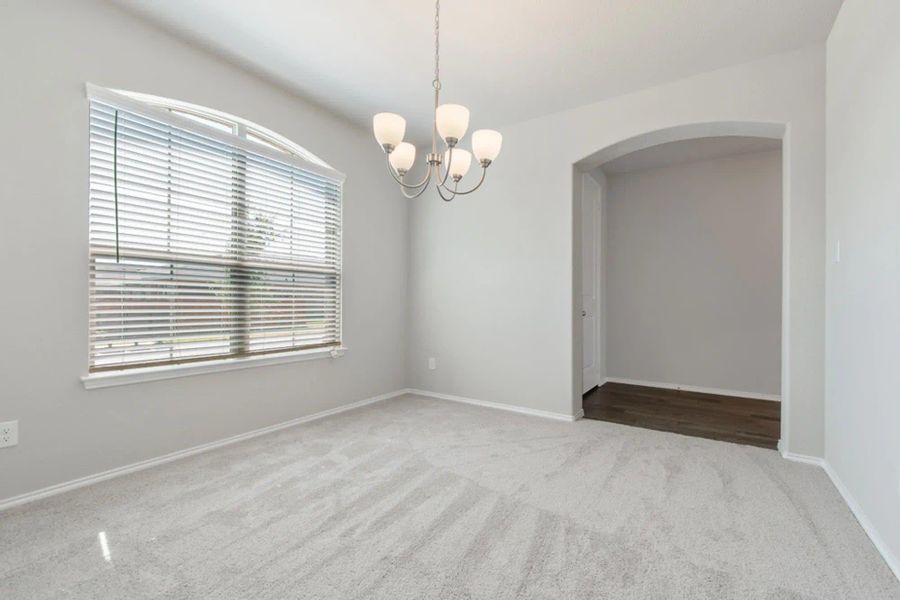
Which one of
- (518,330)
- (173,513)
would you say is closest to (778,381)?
(518,330)

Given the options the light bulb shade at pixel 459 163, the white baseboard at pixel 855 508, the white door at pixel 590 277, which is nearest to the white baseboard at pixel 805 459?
the white baseboard at pixel 855 508

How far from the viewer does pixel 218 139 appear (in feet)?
9.48

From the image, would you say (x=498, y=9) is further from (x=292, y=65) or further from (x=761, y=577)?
(x=761, y=577)

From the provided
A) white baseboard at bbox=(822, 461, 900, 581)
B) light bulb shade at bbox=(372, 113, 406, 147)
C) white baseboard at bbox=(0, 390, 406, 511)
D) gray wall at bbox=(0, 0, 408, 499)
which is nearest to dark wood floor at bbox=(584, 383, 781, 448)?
white baseboard at bbox=(822, 461, 900, 581)

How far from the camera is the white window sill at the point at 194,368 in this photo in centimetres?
233

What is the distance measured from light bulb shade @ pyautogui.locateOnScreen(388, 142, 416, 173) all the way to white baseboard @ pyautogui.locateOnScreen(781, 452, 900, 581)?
2.69 metres

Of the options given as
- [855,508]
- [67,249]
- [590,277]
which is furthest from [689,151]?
[67,249]

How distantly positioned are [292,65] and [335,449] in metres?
2.74

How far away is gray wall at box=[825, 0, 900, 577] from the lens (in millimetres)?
1647

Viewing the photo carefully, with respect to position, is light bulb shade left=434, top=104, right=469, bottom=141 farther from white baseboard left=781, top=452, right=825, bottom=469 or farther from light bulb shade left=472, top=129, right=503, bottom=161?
white baseboard left=781, top=452, right=825, bottom=469

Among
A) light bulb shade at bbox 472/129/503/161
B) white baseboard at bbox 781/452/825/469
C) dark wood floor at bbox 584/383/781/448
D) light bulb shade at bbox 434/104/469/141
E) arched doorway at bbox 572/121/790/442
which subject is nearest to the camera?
light bulb shade at bbox 434/104/469/141

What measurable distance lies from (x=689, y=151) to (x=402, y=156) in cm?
377

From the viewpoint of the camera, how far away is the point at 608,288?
5.43 meters

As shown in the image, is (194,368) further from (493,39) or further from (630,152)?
(630,152)
